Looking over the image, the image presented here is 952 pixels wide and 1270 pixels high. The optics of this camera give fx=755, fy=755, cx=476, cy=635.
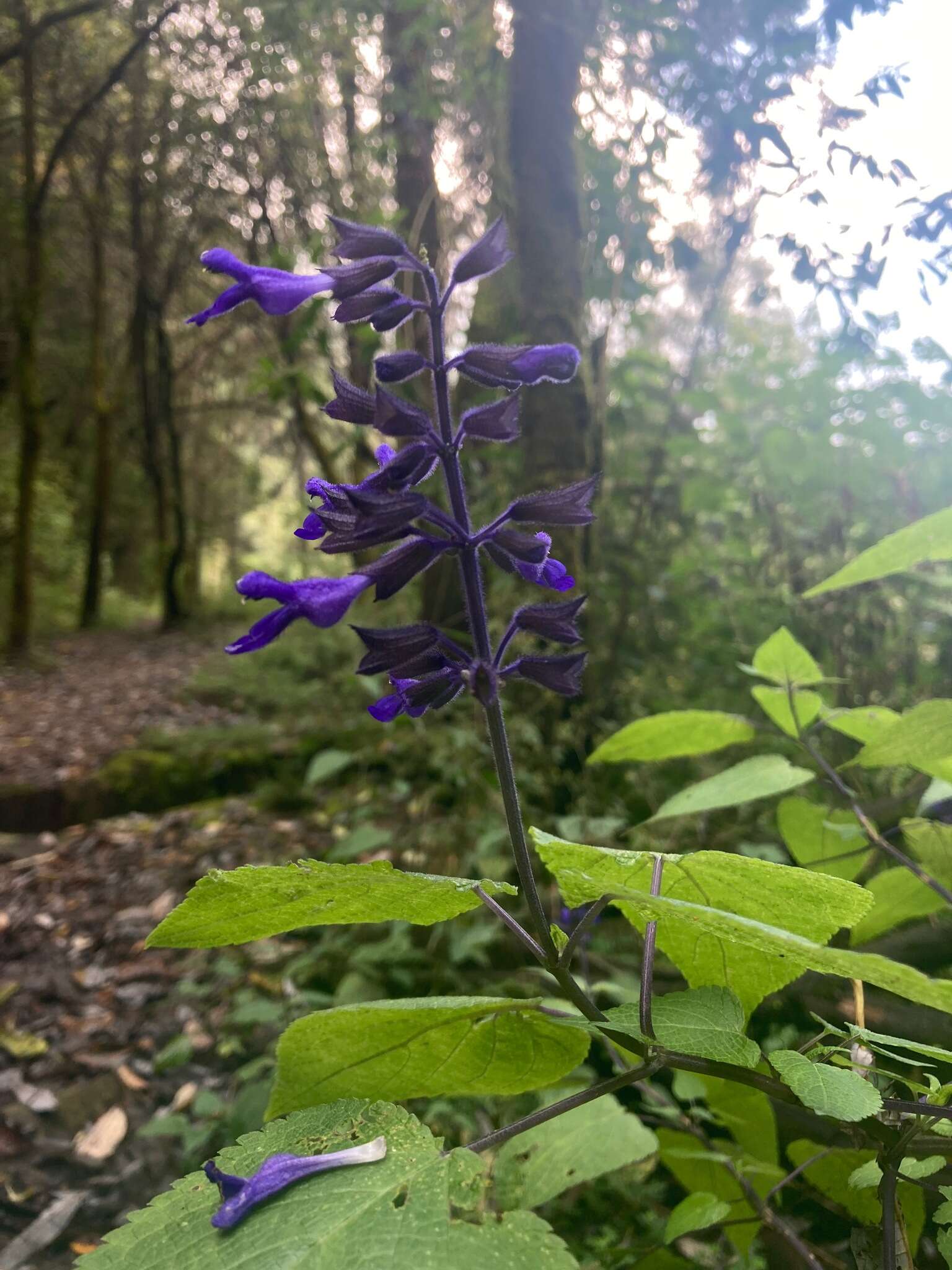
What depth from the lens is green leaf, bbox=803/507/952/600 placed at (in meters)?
1.05

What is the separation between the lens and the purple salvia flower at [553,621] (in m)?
1.02

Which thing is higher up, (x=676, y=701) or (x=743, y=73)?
(x=743, y=73)

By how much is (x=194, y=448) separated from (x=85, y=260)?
561cm

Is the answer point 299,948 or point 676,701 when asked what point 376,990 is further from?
point 676,701

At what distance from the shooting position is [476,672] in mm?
876

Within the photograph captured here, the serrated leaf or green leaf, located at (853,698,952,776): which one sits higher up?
green leaf, located at (853,698,952,776)

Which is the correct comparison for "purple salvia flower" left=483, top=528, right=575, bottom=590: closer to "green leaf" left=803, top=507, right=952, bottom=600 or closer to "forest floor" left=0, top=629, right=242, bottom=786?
"green leaf" left=803, top=507, right=952, bottom=600

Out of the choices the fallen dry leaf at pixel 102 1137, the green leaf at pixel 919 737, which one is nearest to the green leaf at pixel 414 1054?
the green leaf at pixel 919 737

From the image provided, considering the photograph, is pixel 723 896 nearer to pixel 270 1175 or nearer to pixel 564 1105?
pixel 564 1105

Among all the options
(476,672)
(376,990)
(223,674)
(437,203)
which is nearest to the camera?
(476,672)

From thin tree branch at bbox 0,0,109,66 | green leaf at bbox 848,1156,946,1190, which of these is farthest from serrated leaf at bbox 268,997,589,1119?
thin tree branch at bbox 0,0,109,66

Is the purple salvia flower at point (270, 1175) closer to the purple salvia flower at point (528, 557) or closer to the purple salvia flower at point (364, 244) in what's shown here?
the purple salvia flower at point (528, 557)

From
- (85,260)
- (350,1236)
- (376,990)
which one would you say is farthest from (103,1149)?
(85,260)

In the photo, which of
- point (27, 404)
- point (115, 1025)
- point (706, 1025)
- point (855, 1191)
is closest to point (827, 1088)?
point (706, 1025)
